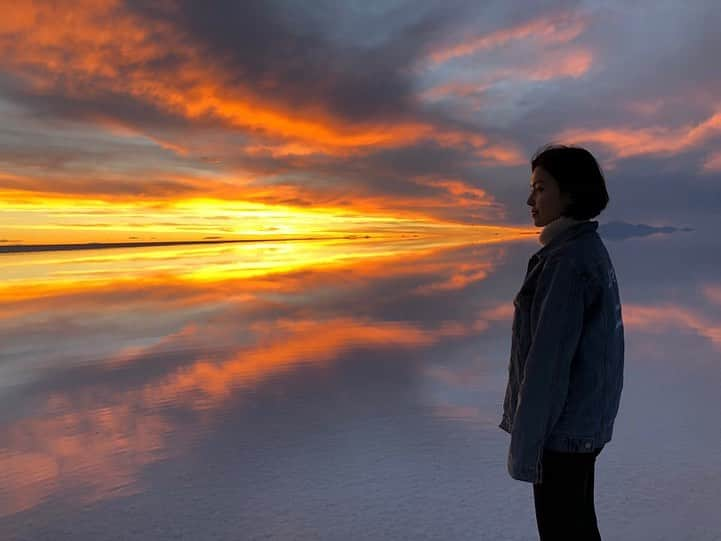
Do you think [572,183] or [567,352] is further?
[572,183]

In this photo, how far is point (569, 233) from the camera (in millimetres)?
2164

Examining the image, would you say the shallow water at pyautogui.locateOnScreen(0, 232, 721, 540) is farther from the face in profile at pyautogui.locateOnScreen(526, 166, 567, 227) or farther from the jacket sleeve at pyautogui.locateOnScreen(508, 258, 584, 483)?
the face in profile at pyautogui.locateOnScreen(526, 166, 567, 227)

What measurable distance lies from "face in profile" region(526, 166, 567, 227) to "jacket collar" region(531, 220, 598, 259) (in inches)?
3.4

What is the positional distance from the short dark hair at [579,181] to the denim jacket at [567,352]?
0.20ft

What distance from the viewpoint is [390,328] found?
10.4 m

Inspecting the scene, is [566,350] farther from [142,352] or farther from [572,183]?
[142,352]

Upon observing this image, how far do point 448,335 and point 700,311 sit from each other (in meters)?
5.80

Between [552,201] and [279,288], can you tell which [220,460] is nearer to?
[552,201]

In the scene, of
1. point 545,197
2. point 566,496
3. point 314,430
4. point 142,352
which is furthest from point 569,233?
point 142,352

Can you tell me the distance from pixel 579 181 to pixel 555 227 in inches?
7.4

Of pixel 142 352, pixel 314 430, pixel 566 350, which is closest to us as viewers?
pixel 566 350

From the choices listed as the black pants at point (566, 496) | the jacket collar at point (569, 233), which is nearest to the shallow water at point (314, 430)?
the black pants at point (566, 496)

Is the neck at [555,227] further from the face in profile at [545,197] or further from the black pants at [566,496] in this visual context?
the black pants at [566,496]

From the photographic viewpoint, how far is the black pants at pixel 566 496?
218cm
